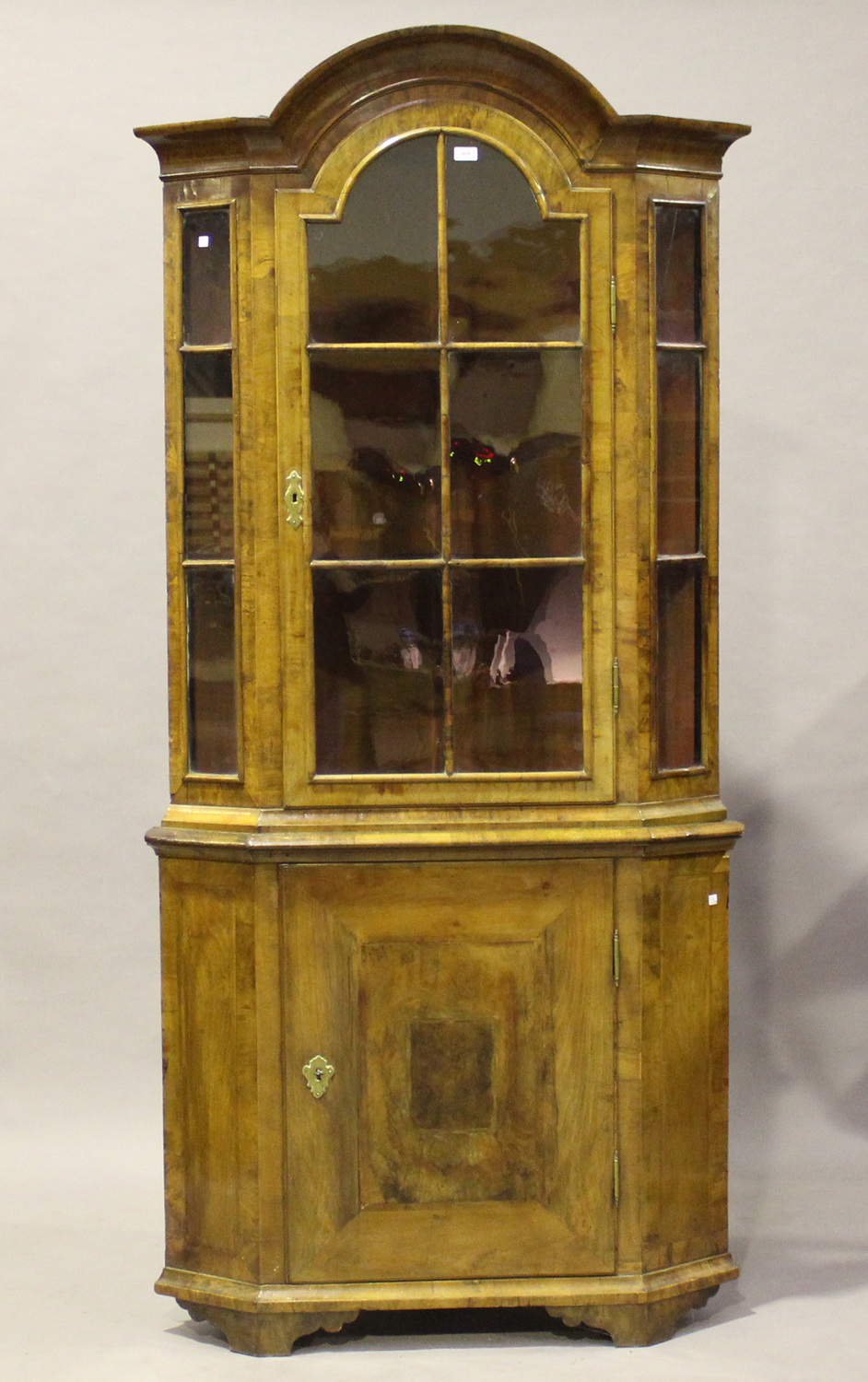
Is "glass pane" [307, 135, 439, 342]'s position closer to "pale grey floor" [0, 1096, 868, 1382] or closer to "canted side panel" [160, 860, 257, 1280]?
"canted side panel" [160, 860, 257, 1280]

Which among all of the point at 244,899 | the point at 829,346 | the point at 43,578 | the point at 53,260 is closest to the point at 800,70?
the point at 829,346

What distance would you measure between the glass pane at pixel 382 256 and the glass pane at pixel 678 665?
0.64 metres

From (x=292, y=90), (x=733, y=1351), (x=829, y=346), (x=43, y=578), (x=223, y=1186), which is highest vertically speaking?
(x=292, y=90)

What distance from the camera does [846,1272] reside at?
380 cm

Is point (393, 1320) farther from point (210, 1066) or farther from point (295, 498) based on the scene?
point (295, 498)

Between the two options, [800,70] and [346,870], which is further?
[800,70]

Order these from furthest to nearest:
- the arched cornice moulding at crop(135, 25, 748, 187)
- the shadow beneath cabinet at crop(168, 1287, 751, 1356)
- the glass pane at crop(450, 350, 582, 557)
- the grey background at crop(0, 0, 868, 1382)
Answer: the grey background at crop(0, 0, 868, 1382), the shadow beneath cabinet at crop(168, 1287, 751, 1356), the glass pane at crop(450, 350, 582, 557), the arched cornice moulding at crop(135, 25, 748, 187)

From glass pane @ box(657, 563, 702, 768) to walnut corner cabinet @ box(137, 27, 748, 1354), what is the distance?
0.05 ft

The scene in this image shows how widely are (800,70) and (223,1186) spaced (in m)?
2.82

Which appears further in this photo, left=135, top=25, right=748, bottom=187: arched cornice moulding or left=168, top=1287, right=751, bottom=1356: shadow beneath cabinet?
left=168, top=1287, right=751, bottom=1356: shadow beneath cabinet

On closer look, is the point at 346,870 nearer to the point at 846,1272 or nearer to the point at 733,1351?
the point at 733,1351

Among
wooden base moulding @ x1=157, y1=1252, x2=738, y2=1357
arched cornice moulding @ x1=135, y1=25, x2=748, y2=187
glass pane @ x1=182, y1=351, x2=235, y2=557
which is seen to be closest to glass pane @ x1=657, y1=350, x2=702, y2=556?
arched cornice moulding @ x1=135, y1=25, x2=748, y2=187

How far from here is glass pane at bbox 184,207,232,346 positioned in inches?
133

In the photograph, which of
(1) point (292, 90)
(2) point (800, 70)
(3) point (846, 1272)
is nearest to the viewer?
(1) point (292, 90)
